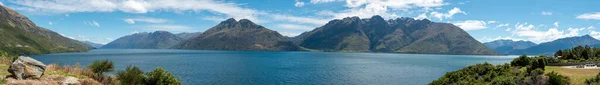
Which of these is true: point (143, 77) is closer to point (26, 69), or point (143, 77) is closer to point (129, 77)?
point (129, 77)

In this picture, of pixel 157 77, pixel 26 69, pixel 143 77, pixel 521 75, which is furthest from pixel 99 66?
pixel 521 75

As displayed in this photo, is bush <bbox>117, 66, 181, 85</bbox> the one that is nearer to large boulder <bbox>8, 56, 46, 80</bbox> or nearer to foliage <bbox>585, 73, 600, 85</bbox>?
large boulder <bbox>8, 56, 46, 80</bbox>

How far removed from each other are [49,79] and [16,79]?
A: 1.95 m

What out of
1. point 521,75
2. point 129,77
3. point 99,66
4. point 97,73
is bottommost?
point 521,75

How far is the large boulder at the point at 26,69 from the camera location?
74.5ft

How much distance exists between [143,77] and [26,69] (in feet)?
31.1

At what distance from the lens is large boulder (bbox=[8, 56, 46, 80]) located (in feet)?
74.5

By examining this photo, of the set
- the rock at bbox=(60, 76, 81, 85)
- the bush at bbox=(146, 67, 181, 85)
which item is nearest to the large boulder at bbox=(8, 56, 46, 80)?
the rock at bbox=(60, 76, 81, 85)

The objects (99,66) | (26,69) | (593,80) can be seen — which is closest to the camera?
(26,69)

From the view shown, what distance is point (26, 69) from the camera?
23.3 meters

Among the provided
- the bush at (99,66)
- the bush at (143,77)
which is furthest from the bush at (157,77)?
the bush at (99,66)

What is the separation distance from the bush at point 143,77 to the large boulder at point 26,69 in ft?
18.3

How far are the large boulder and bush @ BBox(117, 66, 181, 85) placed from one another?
5.59 meters

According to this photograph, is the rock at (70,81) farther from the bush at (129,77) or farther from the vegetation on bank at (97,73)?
the bush at (129,77)
